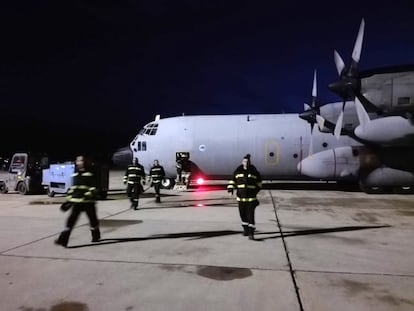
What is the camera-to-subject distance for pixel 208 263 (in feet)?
24.0

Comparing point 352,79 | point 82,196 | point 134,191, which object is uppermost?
point 352,79

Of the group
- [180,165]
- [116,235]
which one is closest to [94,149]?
[180,165]

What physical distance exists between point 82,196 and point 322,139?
1557 centimetres

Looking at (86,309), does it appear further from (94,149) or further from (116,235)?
(94,149)

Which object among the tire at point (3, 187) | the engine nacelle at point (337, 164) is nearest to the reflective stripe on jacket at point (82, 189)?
the engine nacelle at point (337, 164)

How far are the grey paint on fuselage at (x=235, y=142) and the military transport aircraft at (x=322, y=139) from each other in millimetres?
48

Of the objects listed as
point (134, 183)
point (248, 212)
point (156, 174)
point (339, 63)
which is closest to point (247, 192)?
point (248, 212)

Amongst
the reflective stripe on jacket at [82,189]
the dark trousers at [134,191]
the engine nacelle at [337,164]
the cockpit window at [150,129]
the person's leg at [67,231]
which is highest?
the cockpit window at [150,129]

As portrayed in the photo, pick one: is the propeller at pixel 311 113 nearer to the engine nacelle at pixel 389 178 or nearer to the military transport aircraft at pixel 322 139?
the military transport aircraft at pixel 322 139

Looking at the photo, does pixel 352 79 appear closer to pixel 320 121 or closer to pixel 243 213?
pixel 320 121

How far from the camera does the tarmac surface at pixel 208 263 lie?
18.0ft

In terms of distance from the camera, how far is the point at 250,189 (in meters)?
9.29

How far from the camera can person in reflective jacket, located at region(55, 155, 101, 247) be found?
852 centimetres

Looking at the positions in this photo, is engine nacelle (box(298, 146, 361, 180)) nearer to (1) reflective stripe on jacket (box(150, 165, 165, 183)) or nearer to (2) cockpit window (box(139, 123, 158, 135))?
(1) reflective stripe on jacket (box(150, 165, 165, 183))
